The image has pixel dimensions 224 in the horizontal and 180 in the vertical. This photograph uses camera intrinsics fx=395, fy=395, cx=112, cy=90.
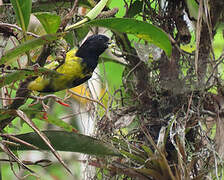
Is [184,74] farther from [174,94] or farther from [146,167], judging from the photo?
[146,167]

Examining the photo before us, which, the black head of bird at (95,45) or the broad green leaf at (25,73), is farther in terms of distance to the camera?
the black head of bird at (95,45)

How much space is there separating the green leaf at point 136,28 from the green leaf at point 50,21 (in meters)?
0.08

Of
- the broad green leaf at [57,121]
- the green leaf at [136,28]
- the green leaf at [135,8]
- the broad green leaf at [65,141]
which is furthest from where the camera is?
the green leaf at [135,8]

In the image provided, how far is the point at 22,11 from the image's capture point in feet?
2.96

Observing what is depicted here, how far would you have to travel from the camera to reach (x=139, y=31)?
101 cm

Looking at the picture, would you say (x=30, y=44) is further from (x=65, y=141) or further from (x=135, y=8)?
(x=135, y=8)

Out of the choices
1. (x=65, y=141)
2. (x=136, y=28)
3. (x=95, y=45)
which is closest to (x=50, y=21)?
(x=136, y=28)

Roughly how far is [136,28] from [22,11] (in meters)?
0.28

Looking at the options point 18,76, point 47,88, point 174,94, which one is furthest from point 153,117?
point 18,76

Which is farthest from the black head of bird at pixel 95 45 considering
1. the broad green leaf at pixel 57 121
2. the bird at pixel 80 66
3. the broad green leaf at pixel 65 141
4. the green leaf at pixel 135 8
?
the broad green leaf at pixel 65 141

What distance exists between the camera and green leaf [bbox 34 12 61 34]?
85 cm

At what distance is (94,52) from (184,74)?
328mm

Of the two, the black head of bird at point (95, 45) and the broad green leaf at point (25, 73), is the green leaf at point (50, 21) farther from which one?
the black head of bird at point (95, 45)

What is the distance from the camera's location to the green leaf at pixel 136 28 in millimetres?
930
